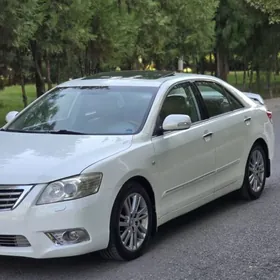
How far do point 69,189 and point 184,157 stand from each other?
5.30 feet

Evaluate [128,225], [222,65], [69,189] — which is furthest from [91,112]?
[222,65]

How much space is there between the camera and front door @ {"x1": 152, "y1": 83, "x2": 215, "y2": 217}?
5.88 m

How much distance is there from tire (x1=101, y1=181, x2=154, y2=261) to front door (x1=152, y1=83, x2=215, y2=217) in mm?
268

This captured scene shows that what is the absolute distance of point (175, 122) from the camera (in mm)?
5895

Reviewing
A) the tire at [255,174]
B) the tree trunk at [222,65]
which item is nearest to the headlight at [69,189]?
the tire at [255,174]

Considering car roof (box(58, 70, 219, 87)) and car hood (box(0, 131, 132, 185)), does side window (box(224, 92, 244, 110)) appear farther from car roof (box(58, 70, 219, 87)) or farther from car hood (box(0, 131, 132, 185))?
car hood (box(0, 131, 132, 185))

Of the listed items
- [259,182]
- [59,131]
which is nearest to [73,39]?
[259,182]

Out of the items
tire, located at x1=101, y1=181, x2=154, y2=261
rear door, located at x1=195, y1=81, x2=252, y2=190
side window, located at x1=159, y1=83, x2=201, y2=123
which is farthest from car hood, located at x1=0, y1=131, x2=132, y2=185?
rear door, located at x1=195, y1=81, x2=252, y2=190

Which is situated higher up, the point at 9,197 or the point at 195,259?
the point at 9,197

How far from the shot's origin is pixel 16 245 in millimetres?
4930

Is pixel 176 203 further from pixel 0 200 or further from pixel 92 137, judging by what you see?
pixel 0 200

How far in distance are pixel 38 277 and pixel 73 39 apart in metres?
11.1

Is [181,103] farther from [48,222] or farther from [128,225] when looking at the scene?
[48,222]

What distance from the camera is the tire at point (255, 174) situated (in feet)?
24.6
